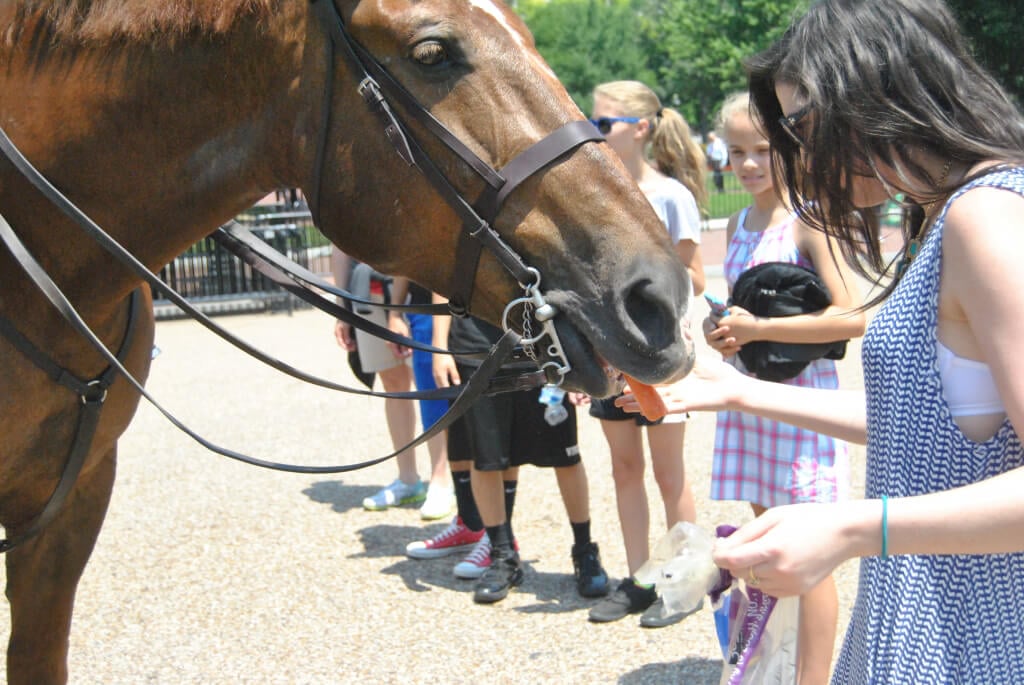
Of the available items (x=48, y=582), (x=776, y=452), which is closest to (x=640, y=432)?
(x=776, y=452)

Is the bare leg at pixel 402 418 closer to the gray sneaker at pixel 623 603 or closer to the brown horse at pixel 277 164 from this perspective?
the gray sneaker at pixel 623 603

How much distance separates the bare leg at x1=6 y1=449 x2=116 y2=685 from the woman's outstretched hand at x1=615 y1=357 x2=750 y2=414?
1.47m

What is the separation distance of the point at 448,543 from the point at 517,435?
0.95 meters

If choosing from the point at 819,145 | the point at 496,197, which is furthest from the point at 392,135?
the point at 819,145

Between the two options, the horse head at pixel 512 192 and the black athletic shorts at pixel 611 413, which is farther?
the black athletic shorts at pixel 611 413

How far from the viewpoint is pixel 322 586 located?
15.7 ft

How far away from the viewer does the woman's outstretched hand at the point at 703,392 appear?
7.45 ft

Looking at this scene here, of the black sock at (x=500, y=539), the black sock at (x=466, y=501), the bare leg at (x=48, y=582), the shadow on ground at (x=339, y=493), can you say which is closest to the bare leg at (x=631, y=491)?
the black sock at (x=500, y=539)

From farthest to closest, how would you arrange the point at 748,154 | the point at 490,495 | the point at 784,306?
the point at 490,495
the point at 748,154
the point at 784,306

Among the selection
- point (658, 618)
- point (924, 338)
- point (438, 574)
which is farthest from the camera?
point (438, 574)

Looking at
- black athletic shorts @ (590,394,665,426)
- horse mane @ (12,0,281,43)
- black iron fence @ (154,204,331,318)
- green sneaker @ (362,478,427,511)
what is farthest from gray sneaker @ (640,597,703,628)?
black iron fence @ (154,204,331,318)

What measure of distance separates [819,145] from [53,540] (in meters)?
2.13

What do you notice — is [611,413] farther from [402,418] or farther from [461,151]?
[461,151]

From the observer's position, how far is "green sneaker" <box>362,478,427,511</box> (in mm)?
5982
